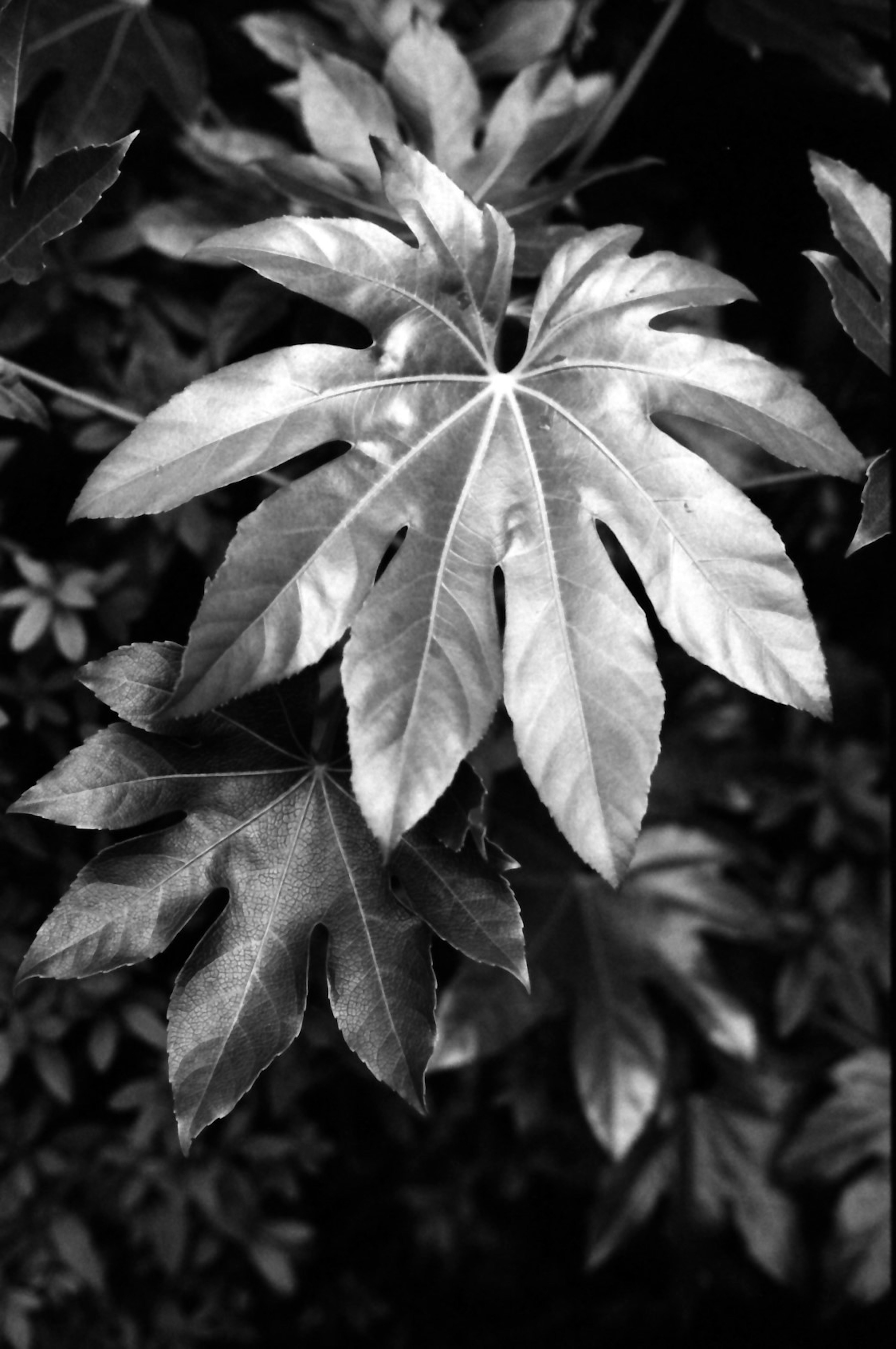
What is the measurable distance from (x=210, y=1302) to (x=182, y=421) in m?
1.11

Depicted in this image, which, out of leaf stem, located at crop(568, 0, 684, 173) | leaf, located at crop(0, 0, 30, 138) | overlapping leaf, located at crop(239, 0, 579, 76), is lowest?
leaf stem, located at crop(568, 0, 684, 173)

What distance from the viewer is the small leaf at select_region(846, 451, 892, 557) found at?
2.61 ft

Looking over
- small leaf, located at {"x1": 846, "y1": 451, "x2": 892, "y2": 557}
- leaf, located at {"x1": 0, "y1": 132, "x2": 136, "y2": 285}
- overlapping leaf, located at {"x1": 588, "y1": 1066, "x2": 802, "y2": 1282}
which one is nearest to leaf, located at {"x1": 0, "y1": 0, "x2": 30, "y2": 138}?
leaf, located at {"x1": 0, "y1": 132, "x2": 136, "y2": 285}

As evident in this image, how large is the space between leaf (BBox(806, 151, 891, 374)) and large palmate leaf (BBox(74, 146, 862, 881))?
0.13m

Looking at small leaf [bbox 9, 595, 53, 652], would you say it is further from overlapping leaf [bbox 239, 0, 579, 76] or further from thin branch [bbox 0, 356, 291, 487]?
overlapping leaf [bbox 239, 0, 579, 76]

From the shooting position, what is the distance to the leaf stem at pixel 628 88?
113 cm

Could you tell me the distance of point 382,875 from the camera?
2.66 ft

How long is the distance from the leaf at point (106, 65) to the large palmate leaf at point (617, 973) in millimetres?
897

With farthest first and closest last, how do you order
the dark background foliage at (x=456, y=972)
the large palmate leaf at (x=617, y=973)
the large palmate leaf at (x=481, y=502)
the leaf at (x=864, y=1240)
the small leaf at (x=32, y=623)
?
1. the leaf at (x=864, y=1240)
2. the large palmate leaf at (x=617, y=973)
3. the dark background foliage at (x=456, y=972)
4. the small leaf at (x=32, y=623)
5. the large palmate leaf at (x=481, y=502)

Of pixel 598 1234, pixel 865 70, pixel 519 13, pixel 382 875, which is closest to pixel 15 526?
pixel 382 875

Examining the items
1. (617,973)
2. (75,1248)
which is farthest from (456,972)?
(75,1248)

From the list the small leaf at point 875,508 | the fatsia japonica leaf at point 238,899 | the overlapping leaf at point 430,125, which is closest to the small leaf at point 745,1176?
the fatsia japonica leaf at point 238,899

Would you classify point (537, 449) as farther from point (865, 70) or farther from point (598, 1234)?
point (598, 1234)

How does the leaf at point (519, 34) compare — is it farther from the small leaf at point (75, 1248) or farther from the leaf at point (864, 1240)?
the leaf at point (864, 1240)
